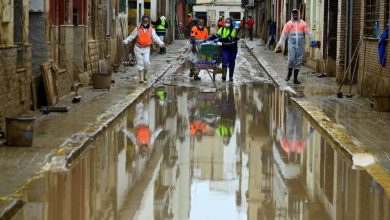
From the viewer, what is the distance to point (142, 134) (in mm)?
13781

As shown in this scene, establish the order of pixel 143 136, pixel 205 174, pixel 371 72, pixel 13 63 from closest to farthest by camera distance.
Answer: pixel 205 174, pixel 143 136, pixel 13 63, pixel 371 72

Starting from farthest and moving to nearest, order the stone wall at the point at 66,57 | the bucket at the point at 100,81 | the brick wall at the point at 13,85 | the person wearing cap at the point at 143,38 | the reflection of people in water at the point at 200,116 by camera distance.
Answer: the person wearing cap at the point at 143,38
the bucket at the point at 100,81
the stone wall at the point at 66,57
the reflection of people in water at the point at 200,116
the brick wall at the point at 13,85

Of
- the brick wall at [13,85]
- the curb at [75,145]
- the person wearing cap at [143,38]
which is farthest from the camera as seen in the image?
the person wearing cap at [143,38]

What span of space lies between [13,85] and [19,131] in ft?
9.58

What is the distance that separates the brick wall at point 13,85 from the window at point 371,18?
7.57 metres

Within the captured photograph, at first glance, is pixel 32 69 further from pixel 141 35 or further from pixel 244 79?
pixel 244 79

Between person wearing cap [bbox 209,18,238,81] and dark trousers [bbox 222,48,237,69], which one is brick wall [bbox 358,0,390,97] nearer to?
person wearing cap [bbox 209,18,238,81]

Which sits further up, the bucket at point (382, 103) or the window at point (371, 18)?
the window at point (371, 18)

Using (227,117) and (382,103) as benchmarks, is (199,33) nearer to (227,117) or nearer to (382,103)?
(227,117)

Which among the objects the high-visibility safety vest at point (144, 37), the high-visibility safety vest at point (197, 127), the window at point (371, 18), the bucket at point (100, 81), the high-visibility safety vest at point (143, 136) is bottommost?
the high-visibility safety vest at point (143, 136)

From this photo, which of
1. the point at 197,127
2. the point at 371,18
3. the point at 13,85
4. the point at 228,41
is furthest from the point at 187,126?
the point at 228,41

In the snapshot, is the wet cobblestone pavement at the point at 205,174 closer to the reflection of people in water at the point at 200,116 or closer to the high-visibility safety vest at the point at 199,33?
the reflection of people in water at the point at 200,116

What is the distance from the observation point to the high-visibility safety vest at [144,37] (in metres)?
23.1

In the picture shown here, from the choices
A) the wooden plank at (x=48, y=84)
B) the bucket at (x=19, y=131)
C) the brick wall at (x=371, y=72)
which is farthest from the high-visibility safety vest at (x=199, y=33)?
the bucket at (x=19, y=131)
